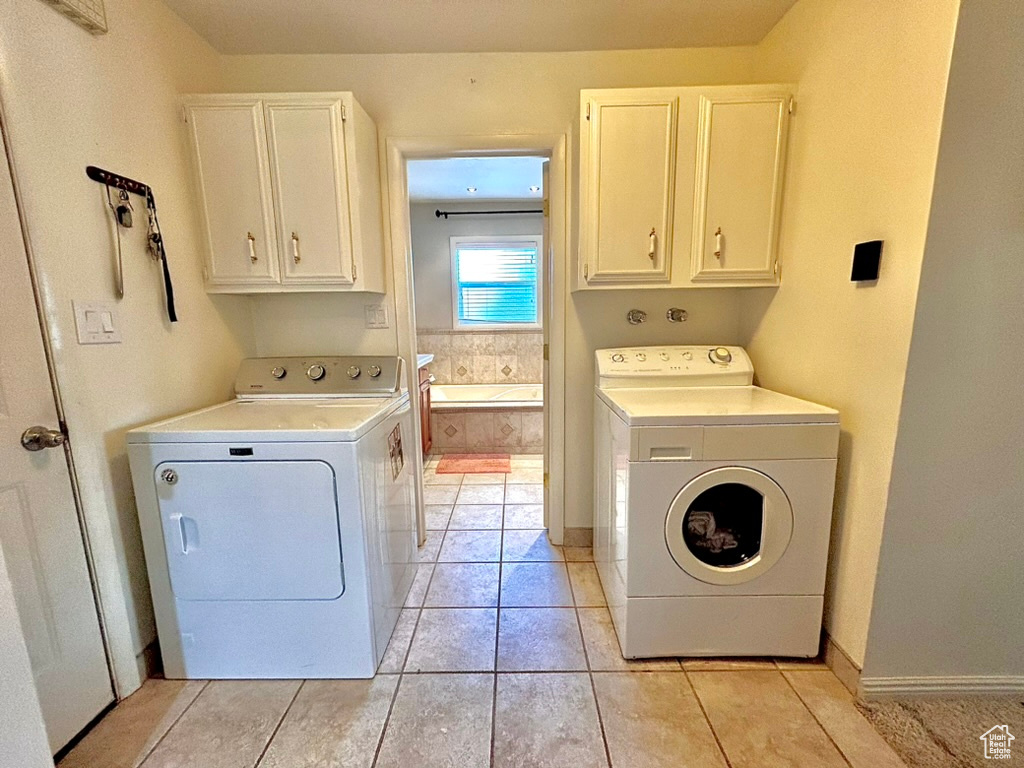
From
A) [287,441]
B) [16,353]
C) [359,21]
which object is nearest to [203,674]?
[287,441]

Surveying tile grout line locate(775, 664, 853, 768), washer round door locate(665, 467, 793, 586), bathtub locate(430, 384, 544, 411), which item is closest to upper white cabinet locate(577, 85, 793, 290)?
washer round door locate(665, 467, 793, 586)

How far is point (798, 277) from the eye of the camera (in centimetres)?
166

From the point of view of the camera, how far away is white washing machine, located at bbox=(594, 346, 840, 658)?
1364 mm

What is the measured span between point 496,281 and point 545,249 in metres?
2.32

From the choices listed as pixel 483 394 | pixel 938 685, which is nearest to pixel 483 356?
pixel 483 394

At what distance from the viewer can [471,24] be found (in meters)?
1.73

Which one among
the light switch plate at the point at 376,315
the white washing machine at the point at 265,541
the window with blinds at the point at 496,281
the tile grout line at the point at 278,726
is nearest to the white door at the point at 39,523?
the white washing machine at the point at 265,541

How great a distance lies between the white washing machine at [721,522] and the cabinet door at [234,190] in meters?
1.58

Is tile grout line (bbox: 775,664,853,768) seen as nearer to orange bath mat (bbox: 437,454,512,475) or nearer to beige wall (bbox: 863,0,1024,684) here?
beige wall (bbox: 863,0,1024,684)

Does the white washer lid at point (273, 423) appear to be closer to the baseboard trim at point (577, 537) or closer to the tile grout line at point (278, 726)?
the tile grout line at point (278, 726)

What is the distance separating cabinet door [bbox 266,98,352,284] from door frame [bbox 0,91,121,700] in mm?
729

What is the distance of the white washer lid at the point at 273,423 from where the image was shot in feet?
4.27

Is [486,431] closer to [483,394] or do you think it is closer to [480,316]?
[483,394]

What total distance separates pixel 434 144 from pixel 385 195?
0.33m
